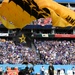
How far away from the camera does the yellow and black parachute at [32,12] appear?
9.45m

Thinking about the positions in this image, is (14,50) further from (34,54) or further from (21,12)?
(21,12)

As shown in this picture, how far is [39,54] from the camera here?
102 ft

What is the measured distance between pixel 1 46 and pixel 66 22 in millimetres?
23423

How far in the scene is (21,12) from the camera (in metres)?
10.6

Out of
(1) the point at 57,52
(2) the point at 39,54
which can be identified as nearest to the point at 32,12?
(2) the point at 39,54

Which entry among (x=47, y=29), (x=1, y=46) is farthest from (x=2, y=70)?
(x=47, y=29)

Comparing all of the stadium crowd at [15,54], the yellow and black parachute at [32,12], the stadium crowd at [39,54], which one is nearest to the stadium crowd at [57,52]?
the stadium crowd at [39,54]

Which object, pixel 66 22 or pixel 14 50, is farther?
pixel 14 50

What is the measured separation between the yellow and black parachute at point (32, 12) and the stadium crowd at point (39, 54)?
15.6 metres

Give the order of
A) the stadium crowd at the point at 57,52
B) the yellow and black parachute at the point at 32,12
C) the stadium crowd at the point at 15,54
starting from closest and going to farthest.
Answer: the yellow and black parachute at the point at 32,12, the stadium crowd at the point at 15,54, the stadium crowd at the point at 57,52

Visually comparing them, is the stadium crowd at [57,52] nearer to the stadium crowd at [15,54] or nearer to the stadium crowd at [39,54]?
the stadium crowd at [39,54]

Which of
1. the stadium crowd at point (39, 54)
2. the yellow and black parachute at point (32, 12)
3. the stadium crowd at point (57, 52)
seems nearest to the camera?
the yellow and black parachute at point (32, 12)

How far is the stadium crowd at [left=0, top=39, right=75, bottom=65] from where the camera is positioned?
2800cm

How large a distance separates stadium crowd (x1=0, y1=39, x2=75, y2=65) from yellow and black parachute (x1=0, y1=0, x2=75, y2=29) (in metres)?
15.6
